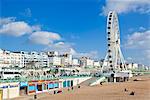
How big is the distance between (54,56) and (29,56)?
1762cm

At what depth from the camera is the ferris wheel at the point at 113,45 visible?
2228 inches

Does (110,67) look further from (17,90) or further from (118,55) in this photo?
(17,90)

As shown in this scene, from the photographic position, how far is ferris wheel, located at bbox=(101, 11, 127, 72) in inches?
2228

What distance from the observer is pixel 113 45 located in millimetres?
59562

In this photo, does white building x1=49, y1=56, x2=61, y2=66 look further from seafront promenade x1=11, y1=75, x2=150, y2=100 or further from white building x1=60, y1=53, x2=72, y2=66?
seafront promenade x1=11, y1=75, x2=150, y2=100

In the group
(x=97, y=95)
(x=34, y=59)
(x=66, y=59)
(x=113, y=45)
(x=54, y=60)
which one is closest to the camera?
(x=97, y=95)

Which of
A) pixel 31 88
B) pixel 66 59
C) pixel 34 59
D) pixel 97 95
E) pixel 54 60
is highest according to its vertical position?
pixel 66 59

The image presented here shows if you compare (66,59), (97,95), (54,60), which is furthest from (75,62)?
(97,95)

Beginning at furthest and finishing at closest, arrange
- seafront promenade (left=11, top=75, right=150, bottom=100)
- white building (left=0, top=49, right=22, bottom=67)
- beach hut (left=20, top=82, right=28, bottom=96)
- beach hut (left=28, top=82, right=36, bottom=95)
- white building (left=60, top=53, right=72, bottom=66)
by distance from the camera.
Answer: white building (left=60, top=53, right=72, bottom=66)
white building (left=0, top=49, right=22, bottom=67)
beach hut (left=28, top=82, right=36, bottom=95)
beach hut (left=20, top=82, right=28, bottom=96)
seafront promenade (left=11, top=75, right=150, bottom=100)

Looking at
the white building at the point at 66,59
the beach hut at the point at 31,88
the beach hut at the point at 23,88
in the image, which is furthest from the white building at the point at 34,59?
the beach hut at the point at 23,88

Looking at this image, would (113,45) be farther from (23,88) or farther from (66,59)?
(66,59)

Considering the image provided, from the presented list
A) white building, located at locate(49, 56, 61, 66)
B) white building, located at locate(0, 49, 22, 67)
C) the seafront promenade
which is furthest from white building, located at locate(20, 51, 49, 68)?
the seafront promenade

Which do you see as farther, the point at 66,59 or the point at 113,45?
the point at 66,59

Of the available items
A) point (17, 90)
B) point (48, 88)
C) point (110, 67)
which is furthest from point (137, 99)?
point (110, 67)
